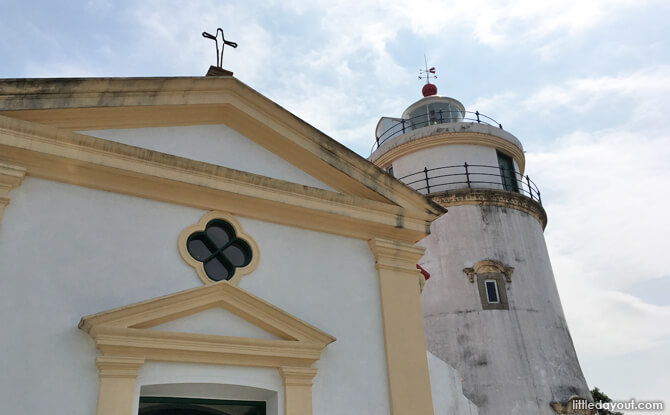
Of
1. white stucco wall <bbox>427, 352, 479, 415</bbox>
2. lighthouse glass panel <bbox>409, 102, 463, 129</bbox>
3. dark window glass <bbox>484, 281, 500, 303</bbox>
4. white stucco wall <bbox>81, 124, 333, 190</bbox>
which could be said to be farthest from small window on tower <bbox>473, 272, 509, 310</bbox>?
white stucco wall <bbox>81, 124, 333, 190</bbox>

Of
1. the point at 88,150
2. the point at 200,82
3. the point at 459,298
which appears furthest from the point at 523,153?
the point at 88,150

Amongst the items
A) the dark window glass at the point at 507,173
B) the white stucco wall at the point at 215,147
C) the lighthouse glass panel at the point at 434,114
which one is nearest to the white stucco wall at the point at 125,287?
the white stucco wall at the point at 215,147

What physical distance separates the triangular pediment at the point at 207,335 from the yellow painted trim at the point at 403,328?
0.99 meters

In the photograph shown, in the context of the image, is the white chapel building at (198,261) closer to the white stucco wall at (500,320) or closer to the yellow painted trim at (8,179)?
the yellow painted trim at (8,179)

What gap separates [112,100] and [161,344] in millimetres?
2725

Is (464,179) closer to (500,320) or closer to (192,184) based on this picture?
(500,320)

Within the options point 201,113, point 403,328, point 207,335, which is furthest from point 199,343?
point 201,113

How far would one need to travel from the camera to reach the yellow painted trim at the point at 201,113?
20.7 feet

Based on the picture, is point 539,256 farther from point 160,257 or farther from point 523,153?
point 160,257

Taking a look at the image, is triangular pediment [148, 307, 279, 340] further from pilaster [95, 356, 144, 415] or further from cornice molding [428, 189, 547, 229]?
cornice molding [428, 189, 547, 229]

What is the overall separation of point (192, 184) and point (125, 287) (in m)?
1.33

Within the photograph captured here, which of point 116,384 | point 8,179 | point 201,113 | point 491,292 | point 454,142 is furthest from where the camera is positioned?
point 454,142

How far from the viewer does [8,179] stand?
5.78m

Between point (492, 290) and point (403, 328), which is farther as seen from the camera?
point (492, 290)
